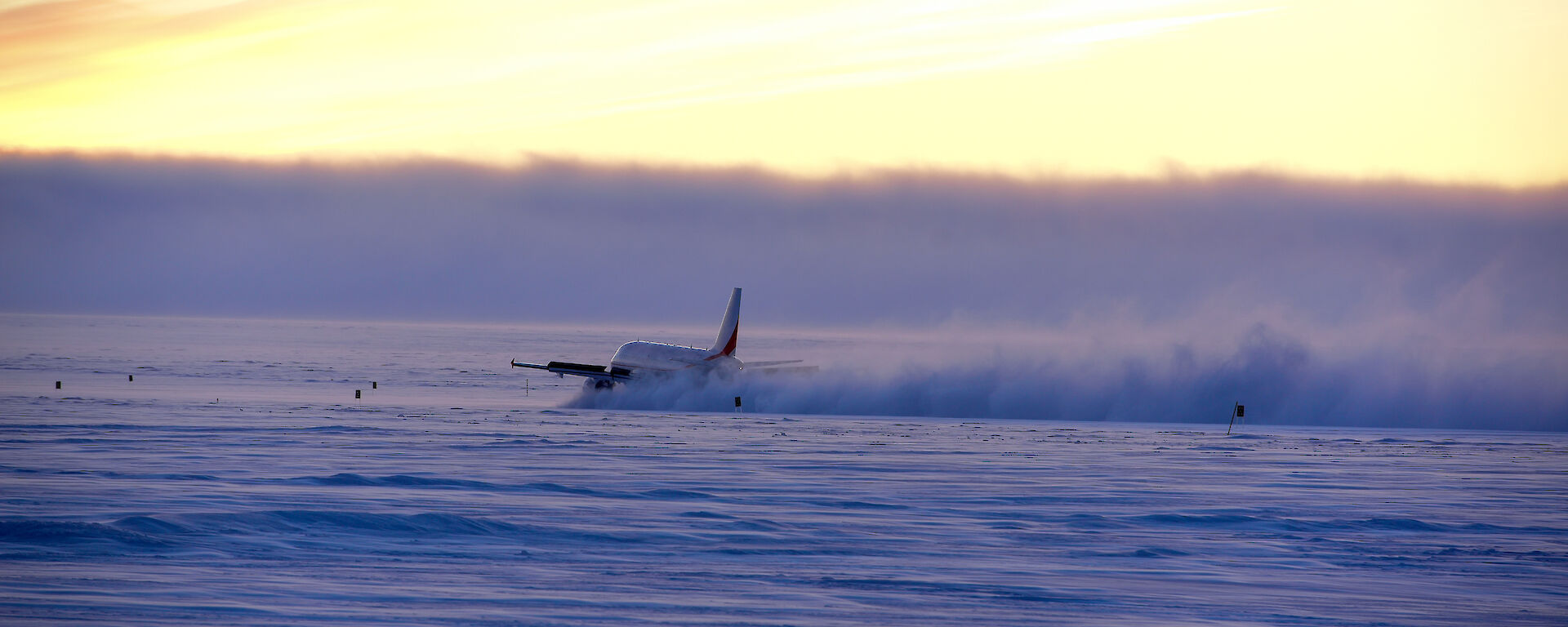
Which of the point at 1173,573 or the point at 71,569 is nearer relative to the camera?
the point at 71,569

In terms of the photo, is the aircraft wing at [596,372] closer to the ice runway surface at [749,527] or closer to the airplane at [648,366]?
the airplane at [648,366]

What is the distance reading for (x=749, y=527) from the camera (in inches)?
574

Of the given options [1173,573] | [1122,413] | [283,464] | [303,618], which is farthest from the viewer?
[1122,413]

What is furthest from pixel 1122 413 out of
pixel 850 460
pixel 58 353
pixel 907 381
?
pixel 58 353

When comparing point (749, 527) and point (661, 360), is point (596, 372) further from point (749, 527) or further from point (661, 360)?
point (749, 527)

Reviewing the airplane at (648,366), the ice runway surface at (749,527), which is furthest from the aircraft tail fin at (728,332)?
the ice runway surface at (749,527)

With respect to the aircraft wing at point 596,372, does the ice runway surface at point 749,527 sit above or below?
below

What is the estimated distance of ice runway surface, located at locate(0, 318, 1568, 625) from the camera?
1042 centimetres

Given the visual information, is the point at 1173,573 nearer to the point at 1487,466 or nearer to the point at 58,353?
the point at 1487,466

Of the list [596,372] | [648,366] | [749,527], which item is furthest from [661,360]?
[749,527]

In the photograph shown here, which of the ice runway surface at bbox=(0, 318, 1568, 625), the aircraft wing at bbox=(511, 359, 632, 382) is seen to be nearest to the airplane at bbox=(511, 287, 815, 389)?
the aircraft wing at bbox=(511, 359, 632, 382)

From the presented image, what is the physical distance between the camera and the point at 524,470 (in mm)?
20078

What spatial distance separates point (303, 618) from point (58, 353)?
76.2 meters

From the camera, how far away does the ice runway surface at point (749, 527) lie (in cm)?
1042
